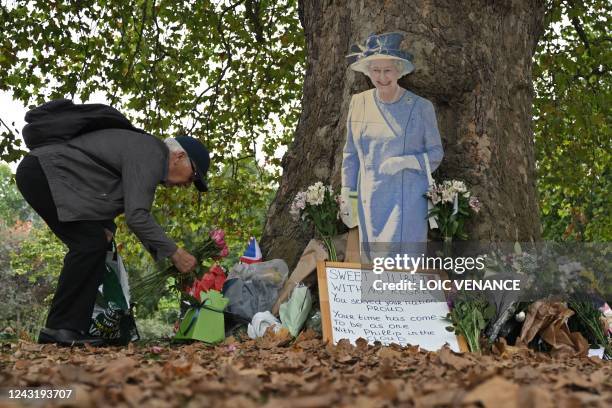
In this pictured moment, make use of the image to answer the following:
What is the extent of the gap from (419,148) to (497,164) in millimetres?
700

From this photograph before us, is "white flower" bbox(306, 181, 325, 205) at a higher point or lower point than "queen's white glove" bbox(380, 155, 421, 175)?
lower

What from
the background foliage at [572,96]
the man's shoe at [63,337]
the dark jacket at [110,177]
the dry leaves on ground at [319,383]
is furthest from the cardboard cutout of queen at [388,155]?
the background foliage at [572,96]

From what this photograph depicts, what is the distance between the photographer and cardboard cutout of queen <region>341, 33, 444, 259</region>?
5.66 meters

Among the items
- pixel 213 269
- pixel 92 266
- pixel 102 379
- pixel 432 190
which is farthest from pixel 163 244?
pixel 102 379

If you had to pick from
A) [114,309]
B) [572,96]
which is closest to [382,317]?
[114,309]

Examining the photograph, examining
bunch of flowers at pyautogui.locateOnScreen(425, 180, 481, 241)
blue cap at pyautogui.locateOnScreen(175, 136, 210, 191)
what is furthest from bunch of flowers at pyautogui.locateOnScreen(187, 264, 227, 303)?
bunch of flowers at pyautogui.locateOnScreen(425, 180, 481, 241)

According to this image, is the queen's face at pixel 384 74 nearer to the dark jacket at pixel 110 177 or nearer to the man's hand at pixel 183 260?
the dark jacket at pixel 110 177

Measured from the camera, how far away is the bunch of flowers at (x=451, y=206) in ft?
18.2

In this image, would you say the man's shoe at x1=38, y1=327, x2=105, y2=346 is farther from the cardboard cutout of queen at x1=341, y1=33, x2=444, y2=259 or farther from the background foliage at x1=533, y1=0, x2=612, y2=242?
the background foliage at x1=533, y1=0, x2=612, y2=242

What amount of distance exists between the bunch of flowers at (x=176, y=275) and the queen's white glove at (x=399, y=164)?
1287 millimetres

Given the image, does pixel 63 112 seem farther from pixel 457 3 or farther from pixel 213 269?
pixel 457 3

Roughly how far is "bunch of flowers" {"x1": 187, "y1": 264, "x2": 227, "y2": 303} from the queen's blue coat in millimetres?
1061

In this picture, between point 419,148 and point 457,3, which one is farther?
point 457,3

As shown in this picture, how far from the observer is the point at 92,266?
15.8ft
